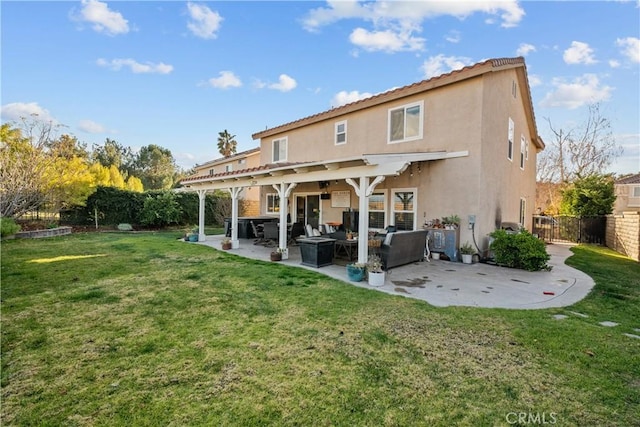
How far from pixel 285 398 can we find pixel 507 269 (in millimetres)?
7688

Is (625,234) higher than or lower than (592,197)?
lower

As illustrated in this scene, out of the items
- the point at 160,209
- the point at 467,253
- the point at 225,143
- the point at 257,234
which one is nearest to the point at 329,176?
the point at 467,253

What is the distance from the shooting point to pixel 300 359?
3.25 m

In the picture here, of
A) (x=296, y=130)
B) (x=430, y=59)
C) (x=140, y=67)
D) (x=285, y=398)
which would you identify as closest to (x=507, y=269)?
(x=285, y=398)

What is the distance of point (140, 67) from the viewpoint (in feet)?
44.4

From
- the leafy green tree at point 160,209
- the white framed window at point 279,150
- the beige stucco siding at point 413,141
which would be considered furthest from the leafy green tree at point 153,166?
the beige stucco siding at point 413,141

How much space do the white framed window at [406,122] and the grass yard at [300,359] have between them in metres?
6.41

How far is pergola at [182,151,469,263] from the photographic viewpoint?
685cm

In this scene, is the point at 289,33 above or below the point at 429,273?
above

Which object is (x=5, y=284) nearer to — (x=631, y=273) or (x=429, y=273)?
(x=429, y=273)

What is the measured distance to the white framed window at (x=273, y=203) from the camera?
16203mm

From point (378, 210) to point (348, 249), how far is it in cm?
297

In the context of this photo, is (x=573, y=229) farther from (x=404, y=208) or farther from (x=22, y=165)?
(x=22, y=165)
